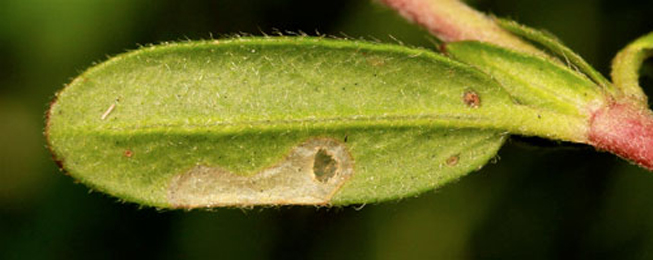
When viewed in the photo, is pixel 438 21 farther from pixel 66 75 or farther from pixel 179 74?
pixel 66 75

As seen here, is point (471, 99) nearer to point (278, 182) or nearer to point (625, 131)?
point (625, 131)

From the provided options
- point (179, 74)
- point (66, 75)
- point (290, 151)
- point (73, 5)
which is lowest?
point (290, 151)

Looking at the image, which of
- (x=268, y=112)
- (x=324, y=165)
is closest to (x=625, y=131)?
(x=324, y=165)

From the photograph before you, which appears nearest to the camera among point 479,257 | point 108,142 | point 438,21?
point 108,142

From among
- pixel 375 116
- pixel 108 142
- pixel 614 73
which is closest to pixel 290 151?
pixel 375 116

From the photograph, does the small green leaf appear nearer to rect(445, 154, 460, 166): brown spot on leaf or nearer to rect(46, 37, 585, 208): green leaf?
rect(46, 37, 585, 208): green leaf

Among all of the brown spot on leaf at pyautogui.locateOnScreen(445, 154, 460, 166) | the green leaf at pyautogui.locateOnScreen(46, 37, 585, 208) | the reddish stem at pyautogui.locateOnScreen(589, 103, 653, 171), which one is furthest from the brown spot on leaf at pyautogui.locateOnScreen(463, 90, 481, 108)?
the reddish stem at pyautogui.locateOnScreen(589, 103, 653, 171)

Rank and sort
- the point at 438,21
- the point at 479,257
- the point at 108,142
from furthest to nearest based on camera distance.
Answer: the point at 479,257
the point at 438,21
the point at 108,142
